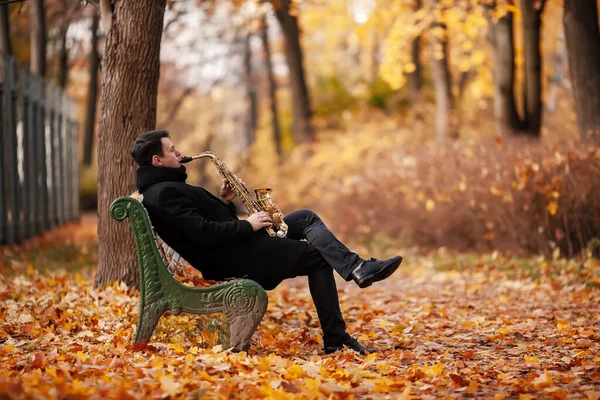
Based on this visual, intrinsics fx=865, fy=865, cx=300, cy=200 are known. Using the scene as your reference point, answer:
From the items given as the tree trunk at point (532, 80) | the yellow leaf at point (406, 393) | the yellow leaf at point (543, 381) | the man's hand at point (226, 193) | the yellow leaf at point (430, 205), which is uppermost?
the tree trunk at point (532, 80)

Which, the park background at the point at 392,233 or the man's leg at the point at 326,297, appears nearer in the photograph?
the park background at the point at 392,233

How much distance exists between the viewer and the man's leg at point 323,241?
5746 millimetres

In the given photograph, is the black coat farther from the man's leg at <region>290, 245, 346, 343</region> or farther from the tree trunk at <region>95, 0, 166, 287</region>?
the tree trunk at <region>95, 0, 166, 287</region>

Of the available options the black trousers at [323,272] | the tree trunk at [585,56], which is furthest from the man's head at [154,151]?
the tree trunk at [585,56]

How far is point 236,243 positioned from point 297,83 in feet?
54.4

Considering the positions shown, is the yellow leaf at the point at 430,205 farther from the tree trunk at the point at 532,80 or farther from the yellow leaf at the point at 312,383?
the yellow leaf at the point at 312,383

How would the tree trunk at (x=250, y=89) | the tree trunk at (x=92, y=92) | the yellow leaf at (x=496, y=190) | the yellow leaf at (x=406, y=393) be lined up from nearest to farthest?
the yellow leaf at (x=406, y=393), the yellow leaf at (x=496, y=190), the tree trunk at (x=92, y=92), the tree trunk at (x=250, y=89)

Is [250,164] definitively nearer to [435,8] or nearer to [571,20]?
[435,8]

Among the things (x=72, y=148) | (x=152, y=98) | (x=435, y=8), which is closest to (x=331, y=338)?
(x=152, y=98)

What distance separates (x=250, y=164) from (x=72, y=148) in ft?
17.5

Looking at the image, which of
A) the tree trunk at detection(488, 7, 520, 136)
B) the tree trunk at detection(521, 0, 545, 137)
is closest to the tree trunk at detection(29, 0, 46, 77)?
the tree trunk at detection(488, 7, 520, 136)

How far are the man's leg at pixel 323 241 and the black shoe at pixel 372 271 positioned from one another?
0.07 metres

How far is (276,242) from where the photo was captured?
5.87 meters

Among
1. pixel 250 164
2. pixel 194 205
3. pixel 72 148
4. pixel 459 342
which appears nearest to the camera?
pixel 194 205
